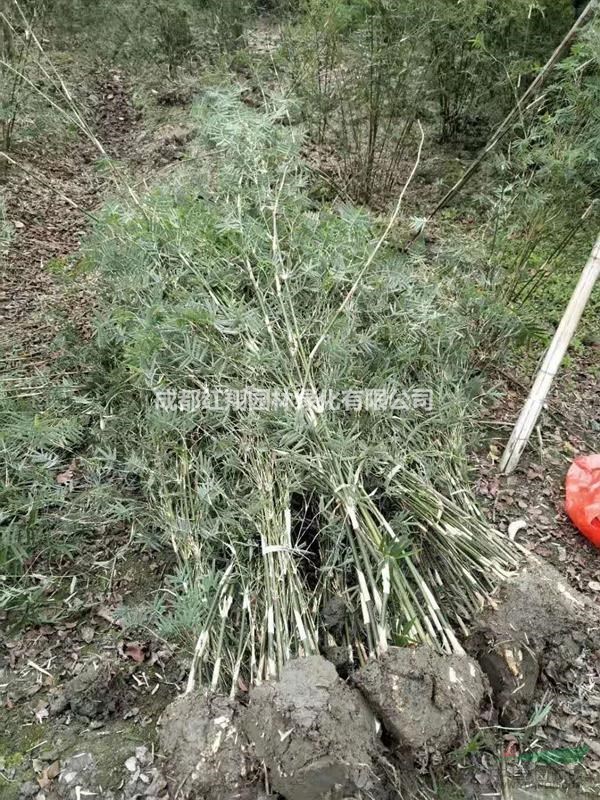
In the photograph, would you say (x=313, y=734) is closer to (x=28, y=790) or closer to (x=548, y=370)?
(x=28, y=790)

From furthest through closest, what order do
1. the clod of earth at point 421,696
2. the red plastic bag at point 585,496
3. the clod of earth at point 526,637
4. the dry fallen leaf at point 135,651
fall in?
the red plastic bag at point 585,496 < the dry fallen leaf at point 135,651 < the clod of earth at point 526,637 < the clod of earth at point 421,696

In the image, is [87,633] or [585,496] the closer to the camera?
[87,633]

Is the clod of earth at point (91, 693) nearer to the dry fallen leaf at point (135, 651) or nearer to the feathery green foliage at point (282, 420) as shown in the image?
the dry fallen leaf at point (135, 651)

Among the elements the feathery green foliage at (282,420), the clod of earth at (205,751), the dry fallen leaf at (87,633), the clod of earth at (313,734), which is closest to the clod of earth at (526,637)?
the feathery green foliage at (282,420)

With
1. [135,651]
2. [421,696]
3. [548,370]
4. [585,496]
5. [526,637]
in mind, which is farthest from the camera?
[548,370]

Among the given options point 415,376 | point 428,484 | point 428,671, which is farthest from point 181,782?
point 415,376

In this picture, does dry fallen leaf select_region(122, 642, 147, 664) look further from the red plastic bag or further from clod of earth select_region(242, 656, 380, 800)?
the red plastic bag

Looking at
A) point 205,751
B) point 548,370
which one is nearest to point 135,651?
point 205,751

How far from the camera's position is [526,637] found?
2000 millimetres

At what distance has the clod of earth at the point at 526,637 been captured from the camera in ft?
6.45

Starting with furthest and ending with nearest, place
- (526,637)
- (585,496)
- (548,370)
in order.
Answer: (548,370) → (585,496) → (526,637)

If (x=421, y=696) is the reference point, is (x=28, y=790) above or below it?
below

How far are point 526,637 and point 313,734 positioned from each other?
77 cm

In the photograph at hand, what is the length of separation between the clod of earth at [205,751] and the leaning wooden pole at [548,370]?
171 cm
